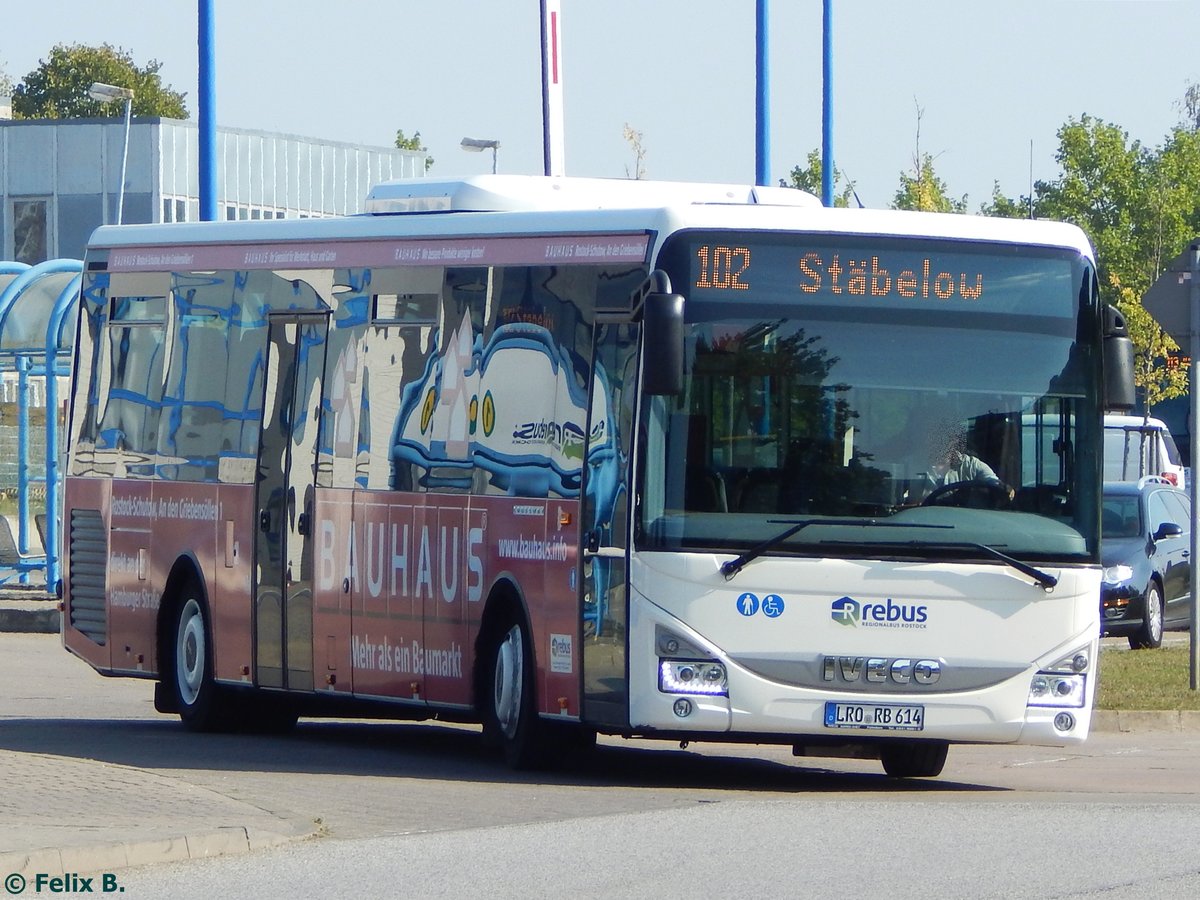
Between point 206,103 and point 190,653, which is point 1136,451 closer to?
point 206,103

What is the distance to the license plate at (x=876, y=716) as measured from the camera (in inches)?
479

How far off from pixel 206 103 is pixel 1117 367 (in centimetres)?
1460

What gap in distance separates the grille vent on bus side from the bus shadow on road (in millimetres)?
696

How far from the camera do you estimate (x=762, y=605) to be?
12.1 meters

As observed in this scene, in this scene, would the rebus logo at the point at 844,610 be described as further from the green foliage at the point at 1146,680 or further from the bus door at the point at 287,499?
the green foliage at the point at 1146,680

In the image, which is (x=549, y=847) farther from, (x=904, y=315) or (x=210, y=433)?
(x=210, y=433)

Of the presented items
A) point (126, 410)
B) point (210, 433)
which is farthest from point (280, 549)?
point (126, 410)

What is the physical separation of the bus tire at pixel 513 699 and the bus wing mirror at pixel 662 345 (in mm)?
1964

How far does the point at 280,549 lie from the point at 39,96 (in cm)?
9547

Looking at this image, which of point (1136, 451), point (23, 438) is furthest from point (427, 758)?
point (1136, 451)

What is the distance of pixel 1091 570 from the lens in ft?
40.9

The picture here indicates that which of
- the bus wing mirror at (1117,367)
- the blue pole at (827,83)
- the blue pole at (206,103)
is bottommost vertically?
the bus wing mirror at (1117,367)

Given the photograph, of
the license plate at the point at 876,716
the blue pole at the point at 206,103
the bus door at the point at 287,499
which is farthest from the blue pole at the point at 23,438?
the license plate at the point at 876,716

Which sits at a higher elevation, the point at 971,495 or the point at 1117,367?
the point at 1117,367
